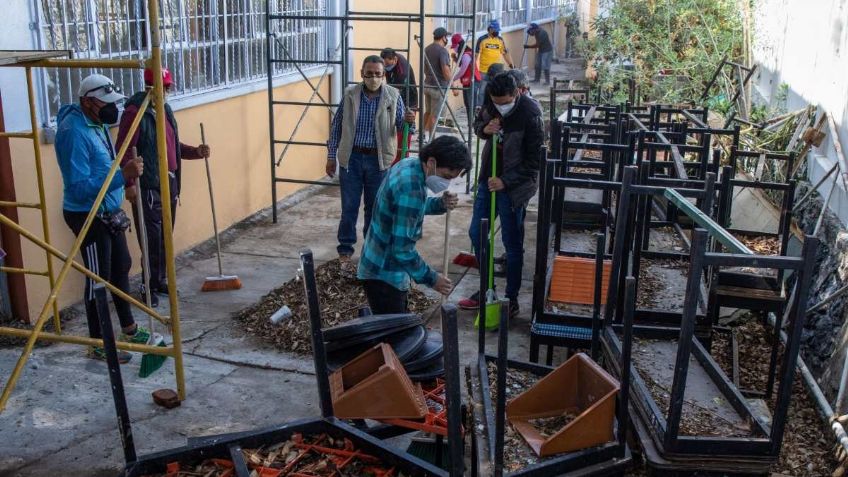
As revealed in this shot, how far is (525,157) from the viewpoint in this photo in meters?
6.41

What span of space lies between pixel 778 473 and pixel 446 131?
11.3 metres

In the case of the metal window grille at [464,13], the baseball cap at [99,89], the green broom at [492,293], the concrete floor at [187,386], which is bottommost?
the concrete floor at [187,386]

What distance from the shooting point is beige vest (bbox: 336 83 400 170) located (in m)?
7.47

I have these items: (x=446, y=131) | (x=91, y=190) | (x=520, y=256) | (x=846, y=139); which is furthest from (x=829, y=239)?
(x=446, y=131)

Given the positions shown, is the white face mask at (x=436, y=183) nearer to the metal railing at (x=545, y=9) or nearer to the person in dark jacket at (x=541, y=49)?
the person in dark jacket at (x=541, y=49)

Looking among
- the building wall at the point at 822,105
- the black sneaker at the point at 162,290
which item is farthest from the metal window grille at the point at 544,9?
the black sneaker at the point at 162,290

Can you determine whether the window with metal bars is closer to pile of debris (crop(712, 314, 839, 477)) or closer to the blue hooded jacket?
the blue hooded jacket

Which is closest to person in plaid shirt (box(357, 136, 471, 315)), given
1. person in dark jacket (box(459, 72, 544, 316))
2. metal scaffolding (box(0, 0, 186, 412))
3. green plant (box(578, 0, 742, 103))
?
metal scaffolding (box(0, 0, 186, 412))

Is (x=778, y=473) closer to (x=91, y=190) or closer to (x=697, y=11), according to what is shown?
(x=91, y=190)

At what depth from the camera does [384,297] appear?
4.83 m

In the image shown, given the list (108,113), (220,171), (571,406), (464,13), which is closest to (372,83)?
(220,171)

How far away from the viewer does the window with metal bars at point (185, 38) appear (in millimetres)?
6324

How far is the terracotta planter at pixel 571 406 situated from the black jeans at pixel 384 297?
127 centimetres

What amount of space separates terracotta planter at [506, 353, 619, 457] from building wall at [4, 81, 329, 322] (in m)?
4.09
